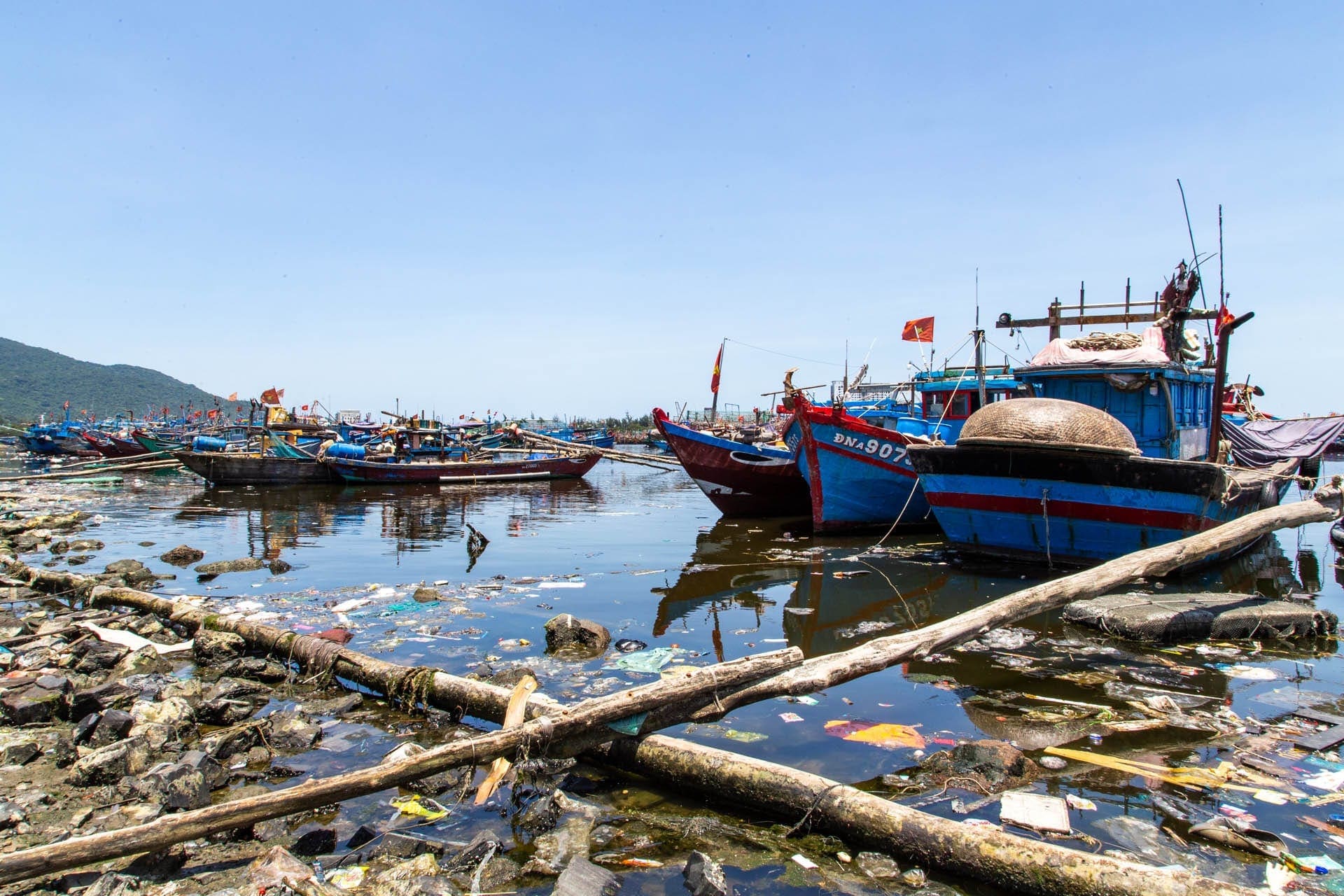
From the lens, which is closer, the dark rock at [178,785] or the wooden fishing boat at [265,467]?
the dark rock at [178,785]

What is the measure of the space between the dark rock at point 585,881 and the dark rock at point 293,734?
212 cm

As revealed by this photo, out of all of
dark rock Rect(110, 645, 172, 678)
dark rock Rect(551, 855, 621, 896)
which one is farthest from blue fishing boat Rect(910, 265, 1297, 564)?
dark rock Rect(110, 645, 172, 678)

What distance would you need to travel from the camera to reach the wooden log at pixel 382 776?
2.73m

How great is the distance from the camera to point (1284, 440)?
14.2m

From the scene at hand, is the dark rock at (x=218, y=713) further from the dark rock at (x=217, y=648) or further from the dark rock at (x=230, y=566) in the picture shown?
the dark rock at (x=230, y=566)

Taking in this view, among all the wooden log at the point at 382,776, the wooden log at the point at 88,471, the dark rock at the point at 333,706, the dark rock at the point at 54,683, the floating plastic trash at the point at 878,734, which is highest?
the wooden log at the point at 88,471

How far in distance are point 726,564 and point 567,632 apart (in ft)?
17.0

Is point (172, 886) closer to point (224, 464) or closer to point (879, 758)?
point (879, 758)

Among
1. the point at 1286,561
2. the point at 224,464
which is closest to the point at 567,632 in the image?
the point at 1286,561

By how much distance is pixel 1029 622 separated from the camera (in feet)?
25.0

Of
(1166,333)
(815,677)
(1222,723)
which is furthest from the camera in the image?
(1166,333)

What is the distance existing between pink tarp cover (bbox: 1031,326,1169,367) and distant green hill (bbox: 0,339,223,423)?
155 metres

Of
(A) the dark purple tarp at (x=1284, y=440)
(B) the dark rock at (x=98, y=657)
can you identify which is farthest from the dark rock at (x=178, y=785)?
(A) the dark purple tarp at (x=1284, y=440)

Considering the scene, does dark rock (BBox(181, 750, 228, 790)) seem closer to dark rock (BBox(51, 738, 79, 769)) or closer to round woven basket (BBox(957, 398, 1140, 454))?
dark rock (BBox(51, 738, 79, 769))
